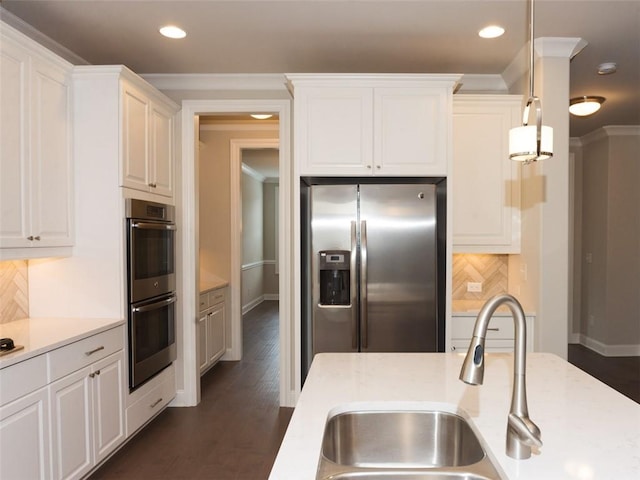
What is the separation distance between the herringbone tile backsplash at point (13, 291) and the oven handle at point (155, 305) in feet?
2.08

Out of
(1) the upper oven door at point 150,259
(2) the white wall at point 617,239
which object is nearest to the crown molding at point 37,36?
(1) the upper oven door at point 150,259

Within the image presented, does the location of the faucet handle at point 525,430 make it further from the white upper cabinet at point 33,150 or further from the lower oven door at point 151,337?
the lower oven door at point 151,337

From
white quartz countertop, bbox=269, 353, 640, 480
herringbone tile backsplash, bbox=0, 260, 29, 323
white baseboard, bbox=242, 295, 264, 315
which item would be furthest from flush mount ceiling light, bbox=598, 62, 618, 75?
white baseboard, bbox=242, 295, 264, 315

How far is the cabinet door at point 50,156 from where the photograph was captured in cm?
237

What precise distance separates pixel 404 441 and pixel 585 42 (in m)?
2.87

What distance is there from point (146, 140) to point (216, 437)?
2.13m

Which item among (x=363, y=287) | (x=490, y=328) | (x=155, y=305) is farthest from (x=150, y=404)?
(x=490, y=328)

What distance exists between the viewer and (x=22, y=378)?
6.25 ft

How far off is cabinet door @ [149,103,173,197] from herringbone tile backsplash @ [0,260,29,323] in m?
0.96

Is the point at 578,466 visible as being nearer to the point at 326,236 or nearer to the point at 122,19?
the point at 326,236

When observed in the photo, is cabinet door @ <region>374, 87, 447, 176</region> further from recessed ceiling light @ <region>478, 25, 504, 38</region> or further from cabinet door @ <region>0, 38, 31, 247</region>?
cabinet door @ <region>0, 38, 31, 247</region>

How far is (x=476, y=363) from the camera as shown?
0.94 metres

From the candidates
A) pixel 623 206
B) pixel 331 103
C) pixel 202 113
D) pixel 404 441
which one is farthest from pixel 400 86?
pixel 623 206

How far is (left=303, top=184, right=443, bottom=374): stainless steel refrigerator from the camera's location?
3.00 metres
